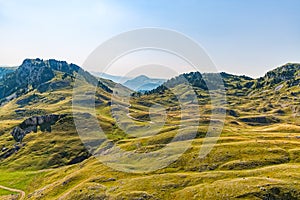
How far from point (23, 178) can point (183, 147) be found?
84.4 meters

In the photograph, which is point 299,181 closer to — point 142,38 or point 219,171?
point 219,171

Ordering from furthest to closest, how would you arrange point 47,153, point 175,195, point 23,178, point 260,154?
1. point 47,153
2. point 23,178
3. point 260,154
4. point 175,195

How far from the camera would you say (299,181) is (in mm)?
74125

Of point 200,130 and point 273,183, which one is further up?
point 200,130

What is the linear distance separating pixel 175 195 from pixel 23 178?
99804 mm

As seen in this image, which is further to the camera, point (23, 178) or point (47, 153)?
point (47, 153)

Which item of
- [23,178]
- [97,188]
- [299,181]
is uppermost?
[299,181]

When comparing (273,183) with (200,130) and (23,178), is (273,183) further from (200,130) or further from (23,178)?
(23,178)

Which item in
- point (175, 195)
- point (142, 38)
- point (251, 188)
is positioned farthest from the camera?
point (175, 195)

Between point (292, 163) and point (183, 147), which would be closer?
point (292, 163)

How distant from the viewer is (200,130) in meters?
154

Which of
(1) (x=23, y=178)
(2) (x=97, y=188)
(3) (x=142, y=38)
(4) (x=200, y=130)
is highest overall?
(3) (x=142, y=38)

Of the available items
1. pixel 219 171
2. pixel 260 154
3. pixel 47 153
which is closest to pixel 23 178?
pixel 47 153

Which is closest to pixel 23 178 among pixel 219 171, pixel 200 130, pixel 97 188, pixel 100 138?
pixel 100 138
